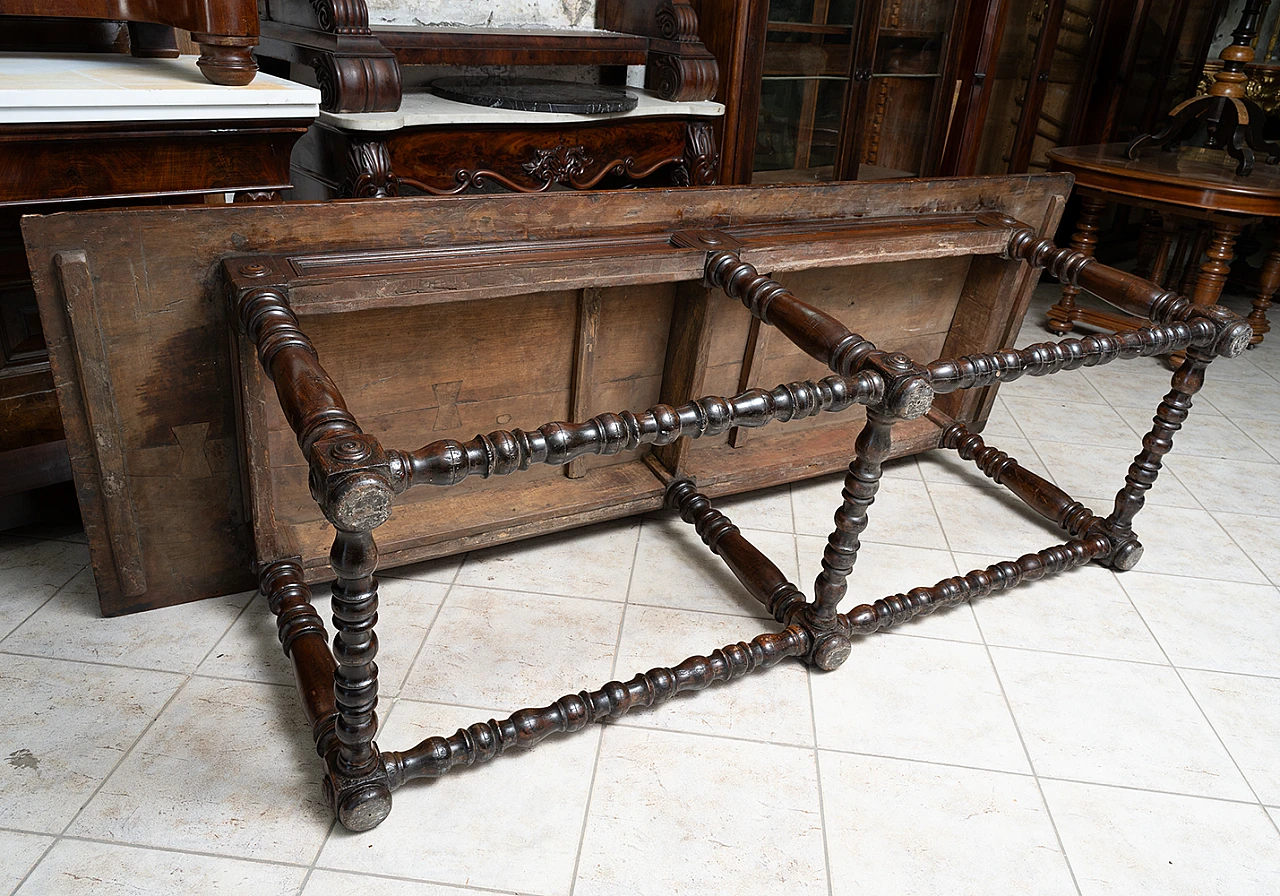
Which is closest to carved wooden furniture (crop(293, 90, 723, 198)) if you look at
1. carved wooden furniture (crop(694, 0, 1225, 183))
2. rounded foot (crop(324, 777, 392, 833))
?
carved wooden furniture (crop(694, 0, 1225, 183))

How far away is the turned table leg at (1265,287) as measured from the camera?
4.25 metres

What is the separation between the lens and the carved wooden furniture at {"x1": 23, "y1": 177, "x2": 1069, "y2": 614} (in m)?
1.68

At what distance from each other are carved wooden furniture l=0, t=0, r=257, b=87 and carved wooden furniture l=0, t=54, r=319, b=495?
53 mm

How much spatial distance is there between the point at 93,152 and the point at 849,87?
3.04 meters

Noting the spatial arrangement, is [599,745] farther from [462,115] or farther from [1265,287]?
[1265,287]

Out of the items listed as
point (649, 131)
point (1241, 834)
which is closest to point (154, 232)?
point (649, 131)

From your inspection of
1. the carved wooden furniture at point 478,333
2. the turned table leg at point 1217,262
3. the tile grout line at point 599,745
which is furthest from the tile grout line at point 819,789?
the turned table leg at point 1217,262

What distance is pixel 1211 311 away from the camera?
2.20m

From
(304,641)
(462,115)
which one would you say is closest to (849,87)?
(462,115)

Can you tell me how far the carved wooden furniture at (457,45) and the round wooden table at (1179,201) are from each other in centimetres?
198

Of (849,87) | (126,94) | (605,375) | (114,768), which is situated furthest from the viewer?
(849,87)

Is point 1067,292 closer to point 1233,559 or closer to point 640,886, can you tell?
point 1233,559

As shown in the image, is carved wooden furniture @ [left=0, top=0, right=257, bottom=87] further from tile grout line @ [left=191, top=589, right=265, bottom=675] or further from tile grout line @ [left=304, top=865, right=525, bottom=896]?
tile grout line @ [left=304, top=865, right=525, bottom=896]

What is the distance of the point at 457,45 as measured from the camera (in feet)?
8.79
